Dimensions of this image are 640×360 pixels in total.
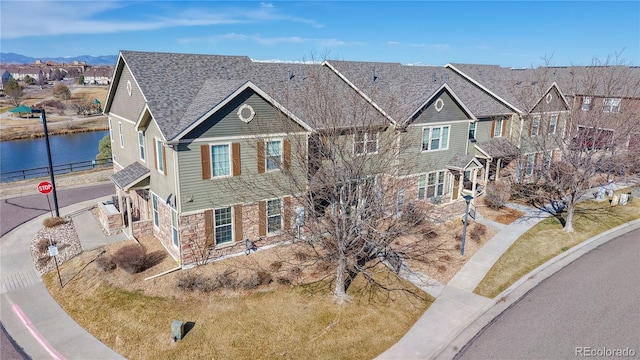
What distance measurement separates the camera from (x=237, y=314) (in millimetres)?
14766

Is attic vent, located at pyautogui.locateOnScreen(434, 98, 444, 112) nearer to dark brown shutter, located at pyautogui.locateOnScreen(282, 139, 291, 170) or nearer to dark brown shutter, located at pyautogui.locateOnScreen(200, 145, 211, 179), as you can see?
dark brown shutter, located at pyautogui.locateOnScreen(282, 139, 291, 170)

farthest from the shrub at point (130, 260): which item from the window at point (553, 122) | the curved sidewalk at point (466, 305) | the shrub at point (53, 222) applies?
the window at point (553, 122)

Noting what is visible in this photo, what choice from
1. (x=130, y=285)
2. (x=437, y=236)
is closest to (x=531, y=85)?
(x=437, y=236)

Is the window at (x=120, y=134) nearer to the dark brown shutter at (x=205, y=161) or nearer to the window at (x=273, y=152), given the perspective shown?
the dark brown shutter at (x=205, y=161)

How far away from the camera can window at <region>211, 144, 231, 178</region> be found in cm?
1770

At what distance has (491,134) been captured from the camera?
1156 inches

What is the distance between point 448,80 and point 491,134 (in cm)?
529

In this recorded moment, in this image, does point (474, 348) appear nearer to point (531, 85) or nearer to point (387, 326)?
point (387, 326)

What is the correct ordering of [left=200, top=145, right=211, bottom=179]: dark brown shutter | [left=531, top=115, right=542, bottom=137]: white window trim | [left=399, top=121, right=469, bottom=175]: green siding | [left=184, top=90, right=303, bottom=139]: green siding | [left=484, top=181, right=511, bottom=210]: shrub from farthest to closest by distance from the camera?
[left=531, top=115, right=542, bottom=137]: white window trim → [left=484, top=181, right=511, bottom=210]: shrub → [left=399, top=121, right=469, bottom=175]: green siding → [left=200, top=145, right=211, bottom=179]: dark brown shutter → [left=184, top=90, right=303, bottom=139]: green siding

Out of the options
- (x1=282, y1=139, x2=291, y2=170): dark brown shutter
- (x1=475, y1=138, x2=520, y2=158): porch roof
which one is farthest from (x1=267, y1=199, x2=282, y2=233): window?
(x1=475, y1=138, x2=520, y2=158): porch roof

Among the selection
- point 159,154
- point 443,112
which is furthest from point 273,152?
point 443,112

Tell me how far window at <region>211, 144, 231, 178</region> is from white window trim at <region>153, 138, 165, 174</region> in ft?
8.23

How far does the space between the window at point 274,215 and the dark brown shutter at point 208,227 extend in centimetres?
293

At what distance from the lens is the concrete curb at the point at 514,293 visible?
13531mm
